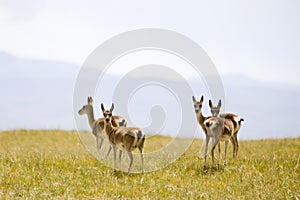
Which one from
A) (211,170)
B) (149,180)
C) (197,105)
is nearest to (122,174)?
(149,180)

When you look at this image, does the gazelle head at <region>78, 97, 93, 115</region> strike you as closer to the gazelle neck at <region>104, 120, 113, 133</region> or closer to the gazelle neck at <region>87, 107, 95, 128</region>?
the gazelle neck at <region>87, 107, 95, 128</region>

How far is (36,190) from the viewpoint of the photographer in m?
11.0

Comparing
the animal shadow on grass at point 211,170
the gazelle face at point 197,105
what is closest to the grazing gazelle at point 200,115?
the gazelle face at point 197,105

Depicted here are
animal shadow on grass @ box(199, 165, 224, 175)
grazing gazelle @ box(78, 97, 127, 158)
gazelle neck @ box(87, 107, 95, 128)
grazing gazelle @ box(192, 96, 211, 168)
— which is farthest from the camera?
gazelle neck @ box(87, 107, 95, 128)

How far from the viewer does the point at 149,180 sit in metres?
12.0

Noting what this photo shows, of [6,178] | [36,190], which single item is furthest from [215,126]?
[6,178]

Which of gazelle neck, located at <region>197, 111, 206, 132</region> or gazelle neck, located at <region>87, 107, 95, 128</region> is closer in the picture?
gazelle neck, located at <region>197, 111, 206, 132</region>

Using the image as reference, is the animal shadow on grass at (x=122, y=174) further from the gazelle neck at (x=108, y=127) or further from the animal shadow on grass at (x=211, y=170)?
the animal shadow on grass at (x=211, y=170)

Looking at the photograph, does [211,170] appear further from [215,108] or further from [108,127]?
[108,127]

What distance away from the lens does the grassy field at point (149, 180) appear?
1077cm

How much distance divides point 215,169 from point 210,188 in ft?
6.17

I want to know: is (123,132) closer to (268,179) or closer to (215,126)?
(215,126)

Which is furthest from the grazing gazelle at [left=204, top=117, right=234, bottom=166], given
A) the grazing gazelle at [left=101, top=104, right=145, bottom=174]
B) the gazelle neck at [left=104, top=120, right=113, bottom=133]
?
the gazelle neck at [left=104, top=120, right=113, bottom=133]

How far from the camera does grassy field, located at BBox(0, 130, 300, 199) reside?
35.3 ft
